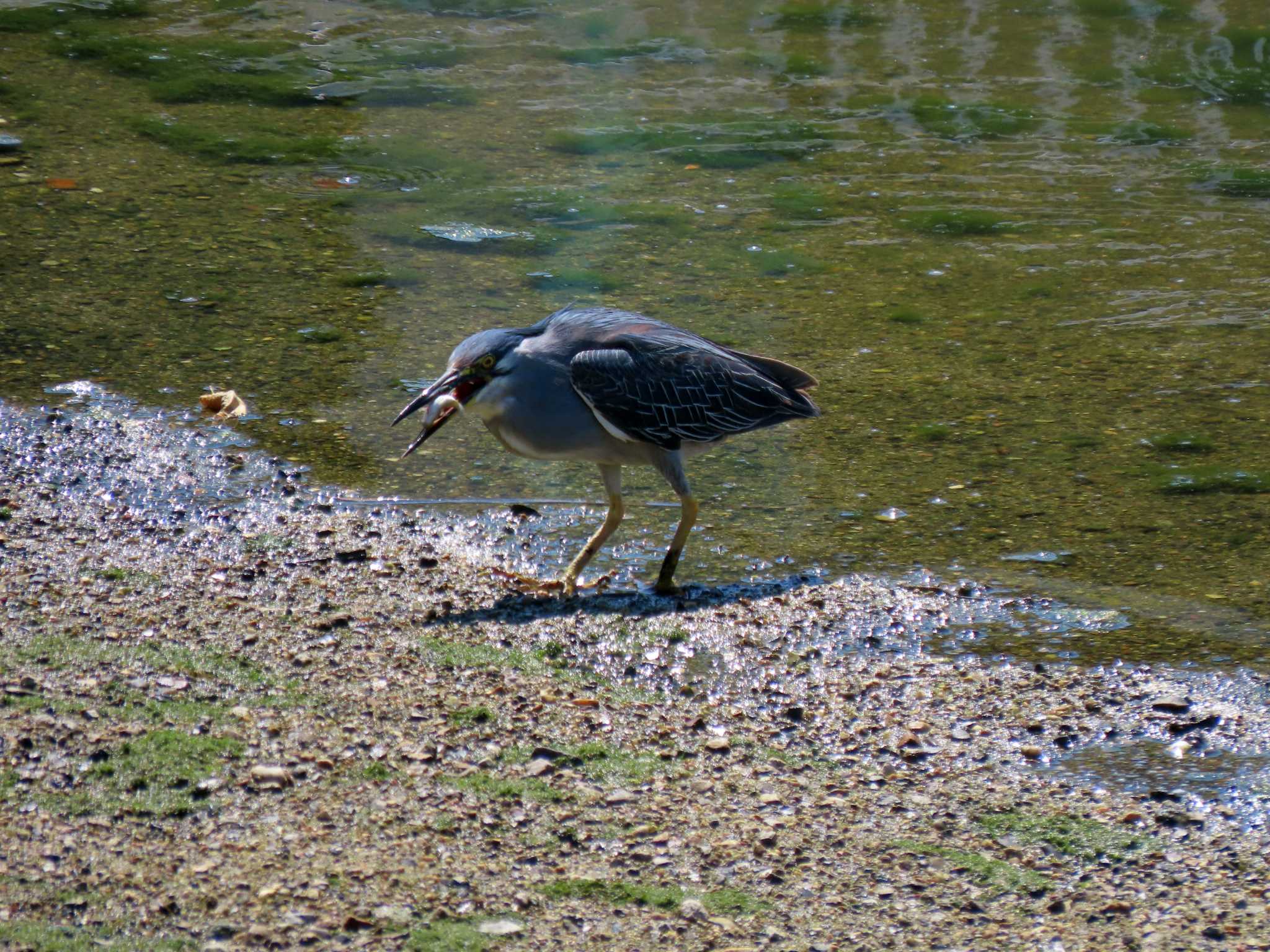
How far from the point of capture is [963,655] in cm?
434

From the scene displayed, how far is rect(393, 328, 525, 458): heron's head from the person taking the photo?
4598 millimetres

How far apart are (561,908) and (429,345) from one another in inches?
143

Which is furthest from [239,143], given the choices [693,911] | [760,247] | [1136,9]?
[1136,9]

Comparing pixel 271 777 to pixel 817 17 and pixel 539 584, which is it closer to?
pixel 539 584

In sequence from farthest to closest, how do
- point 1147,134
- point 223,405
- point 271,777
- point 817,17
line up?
1. point 817,17
2. point 1147,134
3. point 223,405
4. point 271,777

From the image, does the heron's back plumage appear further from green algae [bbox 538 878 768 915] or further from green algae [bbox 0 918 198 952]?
green algae [bbox 0 918 198 952]

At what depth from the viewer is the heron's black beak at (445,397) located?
4590mm

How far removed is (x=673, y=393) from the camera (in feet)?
15.6

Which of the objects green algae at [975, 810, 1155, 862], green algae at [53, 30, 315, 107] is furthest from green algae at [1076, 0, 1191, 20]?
green algae at [975, 810, 1155, 862]

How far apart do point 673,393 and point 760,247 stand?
302 cm

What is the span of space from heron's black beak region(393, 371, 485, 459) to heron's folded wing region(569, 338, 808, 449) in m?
0.33

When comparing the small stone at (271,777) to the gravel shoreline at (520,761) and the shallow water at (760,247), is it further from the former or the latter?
the shallow water at (760,247)

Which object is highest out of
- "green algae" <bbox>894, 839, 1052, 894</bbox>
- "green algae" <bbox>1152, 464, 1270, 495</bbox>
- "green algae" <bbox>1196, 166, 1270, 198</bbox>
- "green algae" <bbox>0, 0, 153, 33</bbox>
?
"green algae" <bbox>0, 0, 153, 33</bbox>

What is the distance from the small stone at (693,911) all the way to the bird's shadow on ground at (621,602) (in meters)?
1.48
